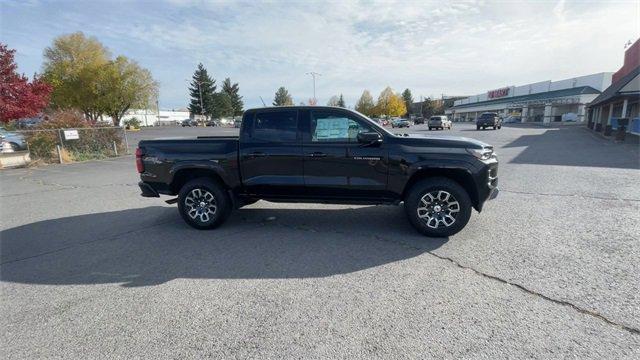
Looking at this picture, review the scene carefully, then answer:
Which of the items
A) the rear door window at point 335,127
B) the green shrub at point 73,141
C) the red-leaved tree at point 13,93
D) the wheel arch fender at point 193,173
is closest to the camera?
the rear door window at point 335,127

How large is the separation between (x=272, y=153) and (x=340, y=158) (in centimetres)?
110

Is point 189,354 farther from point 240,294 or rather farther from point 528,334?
point 528,334

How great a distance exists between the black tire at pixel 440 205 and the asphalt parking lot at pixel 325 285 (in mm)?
167

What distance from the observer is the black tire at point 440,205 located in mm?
4676

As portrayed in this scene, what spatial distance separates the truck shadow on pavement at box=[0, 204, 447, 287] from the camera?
3.95 m

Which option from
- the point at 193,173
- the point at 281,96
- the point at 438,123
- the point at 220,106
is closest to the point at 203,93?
the point at 220,106

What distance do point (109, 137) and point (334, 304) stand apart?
19.2 metres

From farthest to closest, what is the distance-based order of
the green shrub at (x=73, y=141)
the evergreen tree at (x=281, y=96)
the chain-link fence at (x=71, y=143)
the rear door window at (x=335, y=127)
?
the evergreen tree at (x=281, y=96) < the green shrub at (x=73, y=141) < the chain-link fence at (x=71, y=143) < the rear door window at (x=335, y=127)

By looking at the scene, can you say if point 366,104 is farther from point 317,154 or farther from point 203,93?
point 317,154

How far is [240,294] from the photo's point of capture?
11.3 ft


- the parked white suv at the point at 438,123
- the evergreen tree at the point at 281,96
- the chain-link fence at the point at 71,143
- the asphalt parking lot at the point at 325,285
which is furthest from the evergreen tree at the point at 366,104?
the asphalt parking lot at the point at 325,285

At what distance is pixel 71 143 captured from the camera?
1647 centimetres

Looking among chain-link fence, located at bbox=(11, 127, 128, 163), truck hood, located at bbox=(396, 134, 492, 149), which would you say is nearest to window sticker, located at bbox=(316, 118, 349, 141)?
truck hood, located at bbox=(396, 134, 492, 149)

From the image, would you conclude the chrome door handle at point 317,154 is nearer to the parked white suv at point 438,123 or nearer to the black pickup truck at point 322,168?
the black pickup truck at point 322,168
